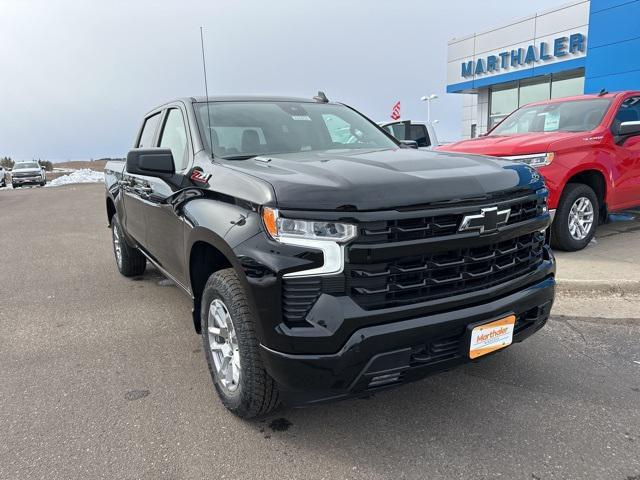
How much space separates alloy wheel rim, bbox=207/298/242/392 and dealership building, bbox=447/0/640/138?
634 inches

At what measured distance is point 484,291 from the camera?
2502 mm

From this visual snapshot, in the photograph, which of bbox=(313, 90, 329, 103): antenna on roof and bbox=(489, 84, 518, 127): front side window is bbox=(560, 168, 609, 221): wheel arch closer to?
bbox=(313, 90, 329, 103): antenna on roof

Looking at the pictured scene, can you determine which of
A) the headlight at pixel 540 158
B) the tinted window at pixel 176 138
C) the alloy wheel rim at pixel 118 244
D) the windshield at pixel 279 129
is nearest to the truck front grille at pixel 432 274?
the windshield at pixel 279 129

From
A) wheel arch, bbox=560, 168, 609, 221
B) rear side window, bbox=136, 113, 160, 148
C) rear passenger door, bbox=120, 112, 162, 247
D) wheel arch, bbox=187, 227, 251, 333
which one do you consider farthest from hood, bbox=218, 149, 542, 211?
wheel arch, bbox=560, 168, 609, 221

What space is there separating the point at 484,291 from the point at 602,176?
4617mm

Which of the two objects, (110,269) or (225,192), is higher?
(225,192)

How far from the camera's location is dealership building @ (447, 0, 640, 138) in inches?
606

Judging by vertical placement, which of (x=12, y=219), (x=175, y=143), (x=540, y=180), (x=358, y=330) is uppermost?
(x=175, y=143)

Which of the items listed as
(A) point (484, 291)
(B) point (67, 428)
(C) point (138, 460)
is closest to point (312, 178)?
(A) point (484, 291)

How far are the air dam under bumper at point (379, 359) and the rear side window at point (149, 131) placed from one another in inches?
118

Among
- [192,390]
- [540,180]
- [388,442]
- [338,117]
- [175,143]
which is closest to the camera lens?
[388,442]

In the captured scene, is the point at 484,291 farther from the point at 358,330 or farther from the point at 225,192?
the point at 225,192

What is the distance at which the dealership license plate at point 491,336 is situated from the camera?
2.45 meters

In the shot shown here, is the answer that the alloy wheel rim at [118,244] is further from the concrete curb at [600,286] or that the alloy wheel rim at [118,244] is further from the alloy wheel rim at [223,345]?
the concrete curb at [600,286]
